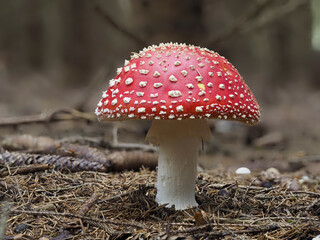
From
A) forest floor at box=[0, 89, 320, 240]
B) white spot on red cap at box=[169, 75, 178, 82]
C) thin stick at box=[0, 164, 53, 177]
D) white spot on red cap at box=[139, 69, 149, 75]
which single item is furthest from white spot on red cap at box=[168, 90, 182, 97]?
thin stick at box=[0, 164, 53, 177]

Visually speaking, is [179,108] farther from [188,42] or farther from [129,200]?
[188,42]

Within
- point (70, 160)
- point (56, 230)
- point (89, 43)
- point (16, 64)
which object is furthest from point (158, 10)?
point (16, 64)

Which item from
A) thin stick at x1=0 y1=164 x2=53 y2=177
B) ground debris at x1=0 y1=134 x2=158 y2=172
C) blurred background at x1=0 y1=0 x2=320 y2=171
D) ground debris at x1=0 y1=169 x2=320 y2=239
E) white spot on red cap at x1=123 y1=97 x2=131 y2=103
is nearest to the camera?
ground debris at x1=0 y1=169 x2=320 y2=239

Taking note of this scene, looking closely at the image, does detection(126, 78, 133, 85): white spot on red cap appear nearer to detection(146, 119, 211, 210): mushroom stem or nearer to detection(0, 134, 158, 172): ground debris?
detection(146, 119, 211, 210): mushroom stem

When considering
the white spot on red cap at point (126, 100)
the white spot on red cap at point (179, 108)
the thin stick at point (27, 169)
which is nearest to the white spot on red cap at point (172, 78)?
the white spot on red cap at point (179, 108)

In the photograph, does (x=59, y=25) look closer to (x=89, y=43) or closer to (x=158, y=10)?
(x=89, y=43)

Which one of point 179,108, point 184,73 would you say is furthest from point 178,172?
point 184,73

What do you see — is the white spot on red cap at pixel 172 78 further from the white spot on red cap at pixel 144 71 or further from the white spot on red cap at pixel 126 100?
the white spot on red cap at pixel 126 100
